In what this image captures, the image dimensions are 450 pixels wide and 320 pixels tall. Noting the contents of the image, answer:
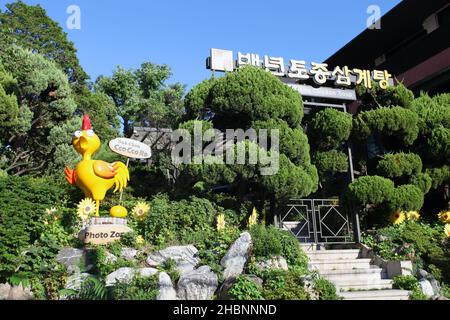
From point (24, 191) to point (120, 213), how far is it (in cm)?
237

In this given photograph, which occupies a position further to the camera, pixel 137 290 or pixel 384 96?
pixel 384 96

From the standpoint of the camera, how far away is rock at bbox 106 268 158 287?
6.78m

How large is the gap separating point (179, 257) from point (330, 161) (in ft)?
16.5

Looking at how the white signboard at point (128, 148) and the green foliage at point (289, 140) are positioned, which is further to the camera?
the green foliage at point (289, 140)

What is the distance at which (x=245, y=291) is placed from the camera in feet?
20.9

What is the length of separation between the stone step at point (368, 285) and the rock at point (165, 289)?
3.45 m

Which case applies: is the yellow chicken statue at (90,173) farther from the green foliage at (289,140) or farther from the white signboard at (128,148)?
the green foliage at (289,140)

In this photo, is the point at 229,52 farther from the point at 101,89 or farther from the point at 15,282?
the point at 101,89

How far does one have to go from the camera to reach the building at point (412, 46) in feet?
46.1

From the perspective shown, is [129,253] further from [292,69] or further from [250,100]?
[292,69]

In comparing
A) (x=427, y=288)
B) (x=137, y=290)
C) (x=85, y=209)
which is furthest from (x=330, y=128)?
(x=137, y=290)

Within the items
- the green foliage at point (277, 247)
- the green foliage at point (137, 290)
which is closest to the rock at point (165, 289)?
the green foliage at point (137, 290)

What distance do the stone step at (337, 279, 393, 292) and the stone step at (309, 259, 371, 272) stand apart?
24.5 inches

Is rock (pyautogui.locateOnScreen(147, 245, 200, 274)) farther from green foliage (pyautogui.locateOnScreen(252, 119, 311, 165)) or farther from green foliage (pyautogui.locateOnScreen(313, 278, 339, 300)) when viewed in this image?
green foliage (pyautogui.locateOnScreen(252, 119, 311, 165))
